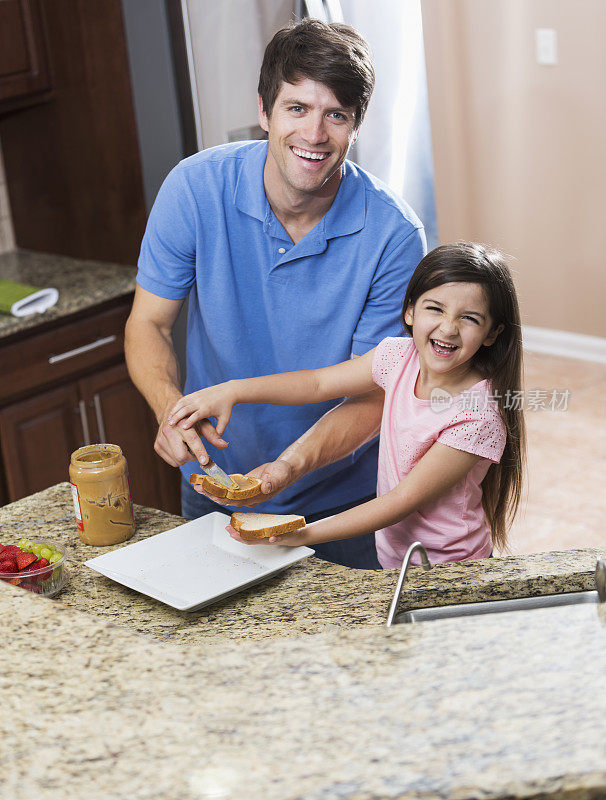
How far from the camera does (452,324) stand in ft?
4.74

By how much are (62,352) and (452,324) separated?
1653 millimetres

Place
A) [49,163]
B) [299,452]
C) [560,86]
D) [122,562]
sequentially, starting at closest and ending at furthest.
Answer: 1. [122,562]
2. [299,452]
3. [49,163]
4. [560,86]

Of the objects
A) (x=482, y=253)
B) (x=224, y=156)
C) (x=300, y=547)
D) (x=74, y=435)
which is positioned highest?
(x=224, y=156)

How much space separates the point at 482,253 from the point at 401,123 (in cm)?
157

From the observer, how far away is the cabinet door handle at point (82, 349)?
281 centimetres

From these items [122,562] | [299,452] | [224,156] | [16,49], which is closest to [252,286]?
[224,156]

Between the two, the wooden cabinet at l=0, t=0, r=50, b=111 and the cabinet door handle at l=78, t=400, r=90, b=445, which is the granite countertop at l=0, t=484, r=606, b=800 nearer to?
the cabinet door handle at l=78, t=400, r=90, b=445

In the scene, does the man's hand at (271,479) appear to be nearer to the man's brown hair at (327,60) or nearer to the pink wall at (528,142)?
the man's brown hair at (327,60)

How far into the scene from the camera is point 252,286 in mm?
1852

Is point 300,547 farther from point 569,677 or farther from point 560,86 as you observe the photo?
point 560,86

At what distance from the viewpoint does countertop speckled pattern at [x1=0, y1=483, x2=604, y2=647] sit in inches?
49.0

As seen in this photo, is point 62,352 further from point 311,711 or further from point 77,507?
point 311,711

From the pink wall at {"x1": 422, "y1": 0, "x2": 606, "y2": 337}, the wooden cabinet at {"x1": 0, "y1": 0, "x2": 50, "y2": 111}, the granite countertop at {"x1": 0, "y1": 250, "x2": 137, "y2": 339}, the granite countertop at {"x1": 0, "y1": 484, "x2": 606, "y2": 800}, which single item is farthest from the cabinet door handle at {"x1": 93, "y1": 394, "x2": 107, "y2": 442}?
the pink wall at {"x1": 422, "y1": 0, "x2": 606, "y2": 337}

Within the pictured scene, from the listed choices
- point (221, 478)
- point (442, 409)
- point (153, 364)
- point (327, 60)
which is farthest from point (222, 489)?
point (327, 60)
